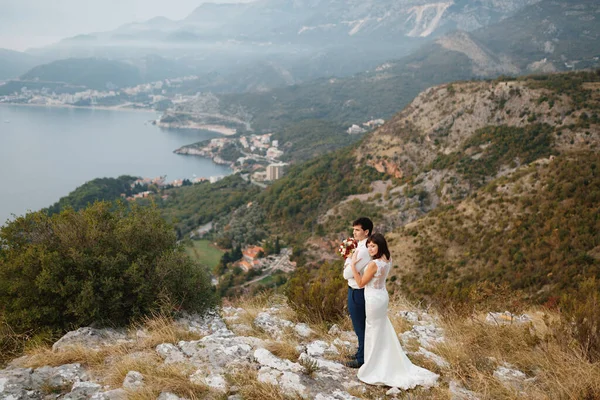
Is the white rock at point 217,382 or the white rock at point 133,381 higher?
the white rock at point 133,381

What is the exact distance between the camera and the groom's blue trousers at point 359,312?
3922 mm

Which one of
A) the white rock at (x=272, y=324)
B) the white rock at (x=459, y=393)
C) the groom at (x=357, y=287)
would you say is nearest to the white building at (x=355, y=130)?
the white rock at (x=272, y=324)

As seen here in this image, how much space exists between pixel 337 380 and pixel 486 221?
1836cm

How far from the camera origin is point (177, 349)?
436 cm

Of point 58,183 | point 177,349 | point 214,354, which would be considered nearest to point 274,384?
point 214,354

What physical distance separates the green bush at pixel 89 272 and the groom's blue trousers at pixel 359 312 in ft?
8.82

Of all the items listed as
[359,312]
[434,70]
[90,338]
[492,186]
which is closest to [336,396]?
[359,312]

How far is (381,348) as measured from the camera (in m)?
3.73

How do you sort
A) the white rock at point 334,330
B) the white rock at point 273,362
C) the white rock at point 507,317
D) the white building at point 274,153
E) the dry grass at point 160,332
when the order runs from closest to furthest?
the white rock at point 273,362 < the dry grass at point 160,332 < the white rock at point 334,330 < the white rock at point 507,317 < the white building at point 274,153

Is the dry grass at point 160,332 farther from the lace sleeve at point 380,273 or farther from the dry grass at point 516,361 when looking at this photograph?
the dry grass at point 516,361

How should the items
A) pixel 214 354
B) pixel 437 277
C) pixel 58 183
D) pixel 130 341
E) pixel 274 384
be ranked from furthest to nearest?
pixel 58 183 < pixel 437 277 < pixel 130 341 < pixel 214 354 < pixel 274 384

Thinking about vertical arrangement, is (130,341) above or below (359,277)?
below

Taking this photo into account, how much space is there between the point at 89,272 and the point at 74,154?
118 m

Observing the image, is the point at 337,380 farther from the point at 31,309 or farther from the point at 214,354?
the point at 31,309
